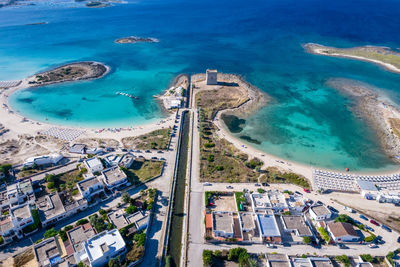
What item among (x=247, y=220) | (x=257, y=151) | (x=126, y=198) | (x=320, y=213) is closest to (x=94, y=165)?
(x=126, y=198)

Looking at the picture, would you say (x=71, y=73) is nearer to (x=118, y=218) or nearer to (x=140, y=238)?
(x=118, y=218)

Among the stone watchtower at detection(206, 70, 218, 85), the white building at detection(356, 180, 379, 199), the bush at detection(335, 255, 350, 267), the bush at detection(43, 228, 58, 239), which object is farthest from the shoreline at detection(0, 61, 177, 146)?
the bush at detection(335, 255, 350, 267)

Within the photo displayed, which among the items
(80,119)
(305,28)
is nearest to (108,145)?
(80,119)

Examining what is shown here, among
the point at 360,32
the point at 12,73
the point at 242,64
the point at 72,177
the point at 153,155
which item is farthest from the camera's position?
the point at 360,32

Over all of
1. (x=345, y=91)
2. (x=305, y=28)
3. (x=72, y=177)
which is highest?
(x=305, y=28)

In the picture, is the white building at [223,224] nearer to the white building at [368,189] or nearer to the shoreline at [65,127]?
the white building at [368,189]

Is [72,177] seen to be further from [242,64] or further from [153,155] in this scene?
[242,64]

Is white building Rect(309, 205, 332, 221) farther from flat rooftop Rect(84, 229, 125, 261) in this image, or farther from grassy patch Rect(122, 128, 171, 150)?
grassy patch Rect(122, 128, 171, 150)
